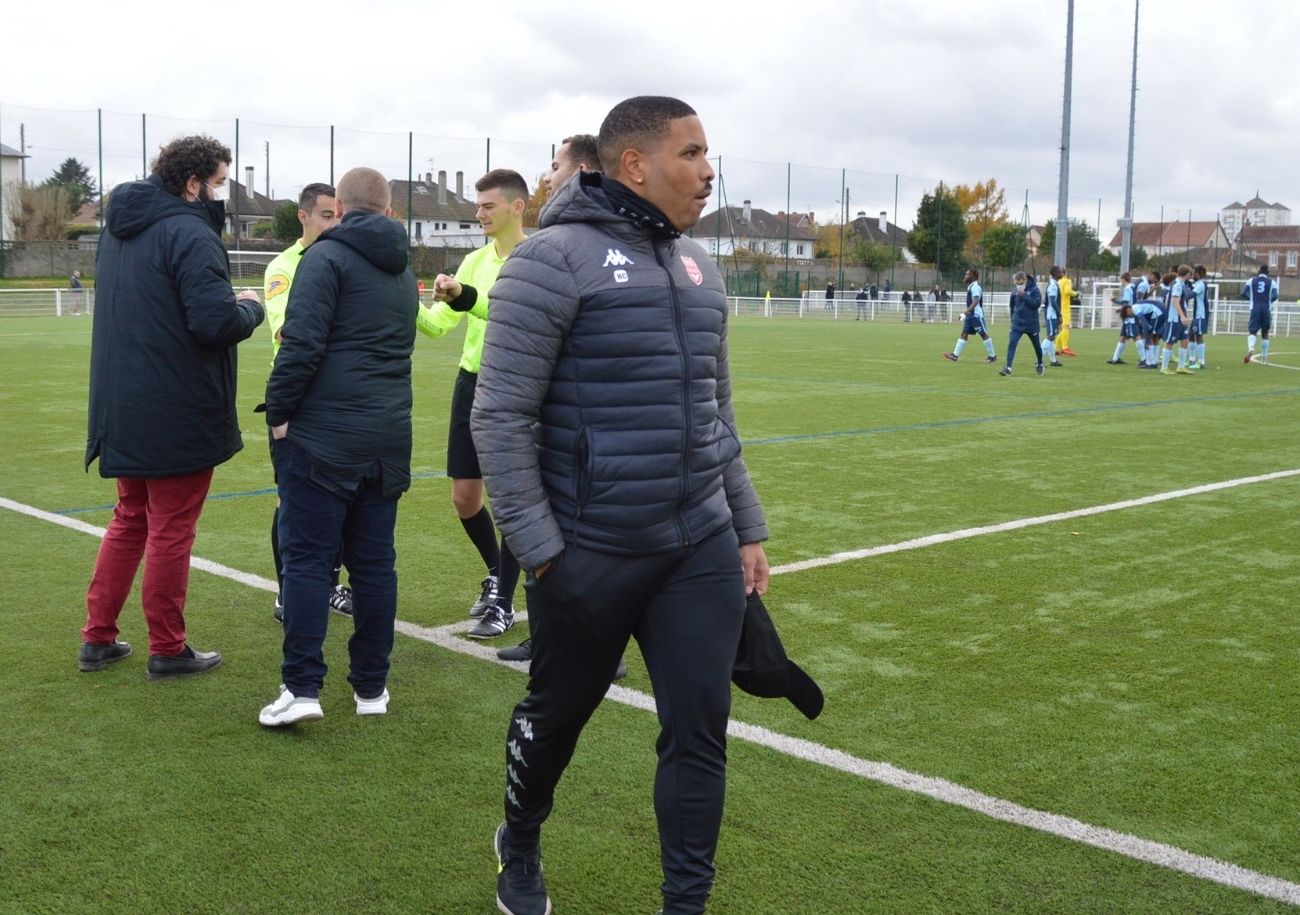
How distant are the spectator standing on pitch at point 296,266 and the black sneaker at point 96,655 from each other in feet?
2.15

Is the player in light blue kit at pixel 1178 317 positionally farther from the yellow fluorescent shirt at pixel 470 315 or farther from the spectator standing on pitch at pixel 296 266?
the spectator standing on pitch at pixel 296 266

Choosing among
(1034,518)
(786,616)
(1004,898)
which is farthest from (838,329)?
(1004,898)

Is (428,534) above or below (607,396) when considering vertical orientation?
below

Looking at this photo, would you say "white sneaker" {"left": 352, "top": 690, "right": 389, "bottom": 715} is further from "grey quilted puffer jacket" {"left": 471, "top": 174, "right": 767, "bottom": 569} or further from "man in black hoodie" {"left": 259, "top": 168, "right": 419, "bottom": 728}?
"grey quilted puffer jacket" {"left": 471, "top": 174, "right": 767, "bottom": 569}

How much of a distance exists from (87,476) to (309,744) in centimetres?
613

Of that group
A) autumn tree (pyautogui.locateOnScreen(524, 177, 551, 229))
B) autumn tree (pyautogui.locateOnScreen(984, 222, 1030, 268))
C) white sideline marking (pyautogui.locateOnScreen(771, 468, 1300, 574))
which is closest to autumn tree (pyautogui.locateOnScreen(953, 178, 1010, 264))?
autumn tree (pyautogui.locateOnScreen(984, 222, 1030, 268))

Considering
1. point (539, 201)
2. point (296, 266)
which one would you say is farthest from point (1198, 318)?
point (539, 201)

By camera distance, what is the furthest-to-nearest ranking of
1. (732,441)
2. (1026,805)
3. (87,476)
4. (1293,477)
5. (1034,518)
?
(1293,477)
(87,476)
(1034,518)
(1026,805)
(732,441)

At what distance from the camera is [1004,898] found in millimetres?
3371

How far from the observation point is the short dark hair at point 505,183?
18.3 feet

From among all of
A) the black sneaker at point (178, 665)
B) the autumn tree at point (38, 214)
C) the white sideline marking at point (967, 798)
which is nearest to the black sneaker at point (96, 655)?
the black sneaker at point (178, 665)

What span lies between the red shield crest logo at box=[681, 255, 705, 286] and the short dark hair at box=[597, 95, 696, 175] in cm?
26

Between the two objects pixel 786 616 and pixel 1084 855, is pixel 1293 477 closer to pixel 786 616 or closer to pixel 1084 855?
pixel 786 616

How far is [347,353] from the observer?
14.9 ft
